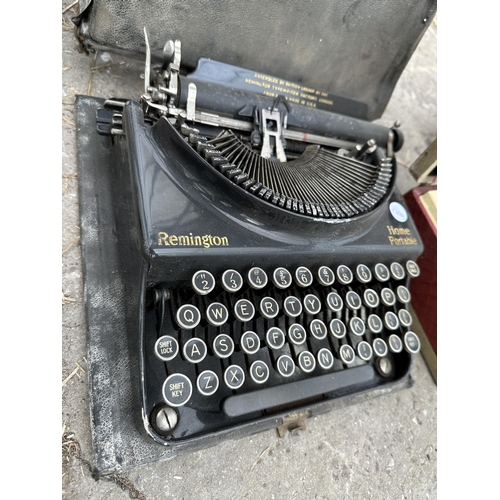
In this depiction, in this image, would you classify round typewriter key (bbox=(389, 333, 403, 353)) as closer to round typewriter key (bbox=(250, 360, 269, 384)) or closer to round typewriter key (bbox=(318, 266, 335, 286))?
round typewriter key (bbox=(318, 266, 335, 286))

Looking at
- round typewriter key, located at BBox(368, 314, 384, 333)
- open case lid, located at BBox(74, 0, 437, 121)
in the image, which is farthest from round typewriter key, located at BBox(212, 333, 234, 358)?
open case lid, located at BBox(74, 0, 437, 121)

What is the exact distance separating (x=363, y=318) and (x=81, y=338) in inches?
39.1

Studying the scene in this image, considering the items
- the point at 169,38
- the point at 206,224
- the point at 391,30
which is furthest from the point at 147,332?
the point at 391,30

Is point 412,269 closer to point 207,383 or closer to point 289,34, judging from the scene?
point 207,383

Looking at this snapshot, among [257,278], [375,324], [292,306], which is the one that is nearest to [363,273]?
[375,324]

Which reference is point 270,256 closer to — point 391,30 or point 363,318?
point 363,318

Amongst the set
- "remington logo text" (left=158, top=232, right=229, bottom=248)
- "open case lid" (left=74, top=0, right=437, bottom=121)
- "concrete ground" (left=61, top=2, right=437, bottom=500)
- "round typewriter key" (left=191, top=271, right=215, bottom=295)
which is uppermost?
"open case lid" (left=74, top=0, right=437, bottom=121)

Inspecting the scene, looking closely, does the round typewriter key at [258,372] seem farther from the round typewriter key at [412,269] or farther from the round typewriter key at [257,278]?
the round typewriter key at [412,269]

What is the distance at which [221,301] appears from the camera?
1183 mm

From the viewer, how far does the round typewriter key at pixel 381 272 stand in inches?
54.1

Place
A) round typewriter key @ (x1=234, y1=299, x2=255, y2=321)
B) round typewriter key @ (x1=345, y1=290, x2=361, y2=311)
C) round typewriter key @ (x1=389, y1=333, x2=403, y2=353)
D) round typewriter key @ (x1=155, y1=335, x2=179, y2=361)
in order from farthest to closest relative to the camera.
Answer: round typewriter key @ (x1=389, y1=333, x2=403, y2=353) < round typewriter key @ (x1=345, y1=290, x2=361, y2=311) < round typewriter key @ (x1=234, y1=299, x2=255, y2=321) < round typewriter key @ (x1=155, y1=335, x2=179, y2=361)

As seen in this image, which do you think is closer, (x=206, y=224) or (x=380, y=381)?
(x=206, y=224)

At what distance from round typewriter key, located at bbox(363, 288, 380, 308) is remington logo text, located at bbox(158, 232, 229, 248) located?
56cm

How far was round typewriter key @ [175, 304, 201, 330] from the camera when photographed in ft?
3.35
